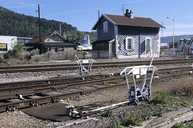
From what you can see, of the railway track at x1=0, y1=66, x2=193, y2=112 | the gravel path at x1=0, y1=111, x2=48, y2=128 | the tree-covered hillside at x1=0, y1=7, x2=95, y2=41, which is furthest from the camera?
the tree-covered hillside at x1=0, y1=7, x2=95, y2=41

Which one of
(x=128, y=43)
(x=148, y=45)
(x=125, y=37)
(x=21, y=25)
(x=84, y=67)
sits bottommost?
(x=84, y=67)

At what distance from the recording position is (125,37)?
4875 cm

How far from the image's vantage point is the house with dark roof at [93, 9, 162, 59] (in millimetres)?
47625

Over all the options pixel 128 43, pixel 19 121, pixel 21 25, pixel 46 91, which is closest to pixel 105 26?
pixel 128 43

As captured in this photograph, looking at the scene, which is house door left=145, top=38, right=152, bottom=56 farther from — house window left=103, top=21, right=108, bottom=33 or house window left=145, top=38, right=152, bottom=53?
house window left=103, top=21, right=108, bottom=33

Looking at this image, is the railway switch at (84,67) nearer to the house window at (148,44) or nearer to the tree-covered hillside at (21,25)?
the house window at (148,44)

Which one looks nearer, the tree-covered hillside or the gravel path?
the gravel path

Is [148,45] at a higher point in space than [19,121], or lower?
higher

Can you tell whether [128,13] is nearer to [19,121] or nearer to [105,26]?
[105,26]

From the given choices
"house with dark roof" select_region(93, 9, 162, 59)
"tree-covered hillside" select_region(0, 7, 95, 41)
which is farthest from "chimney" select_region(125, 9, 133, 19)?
"tree-covered hillside" select_region(0, 7, 95, 41)

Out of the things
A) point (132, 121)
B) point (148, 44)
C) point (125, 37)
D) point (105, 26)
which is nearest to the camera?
point (132, 121)

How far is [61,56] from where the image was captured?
49.5 m

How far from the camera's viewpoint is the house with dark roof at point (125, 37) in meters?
47.6

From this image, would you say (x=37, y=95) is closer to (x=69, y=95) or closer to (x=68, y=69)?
(x=69, y=95)
